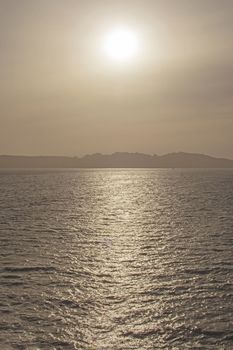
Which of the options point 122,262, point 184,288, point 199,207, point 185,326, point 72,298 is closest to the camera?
point 185,326

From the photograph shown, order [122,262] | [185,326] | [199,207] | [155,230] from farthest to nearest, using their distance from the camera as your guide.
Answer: [199,207], [155,230], [122,262], [185,326]

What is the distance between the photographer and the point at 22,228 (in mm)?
51219

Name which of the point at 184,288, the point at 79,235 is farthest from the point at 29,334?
the point at 79,235

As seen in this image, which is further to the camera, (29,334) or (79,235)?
(79,235)

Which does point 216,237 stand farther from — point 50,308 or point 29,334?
point 29,334

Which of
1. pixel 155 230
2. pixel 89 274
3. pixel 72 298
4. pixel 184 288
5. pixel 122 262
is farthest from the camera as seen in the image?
pixel 155 230

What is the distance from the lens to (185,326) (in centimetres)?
1967

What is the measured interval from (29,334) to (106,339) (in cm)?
315

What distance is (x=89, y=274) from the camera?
28.9 m

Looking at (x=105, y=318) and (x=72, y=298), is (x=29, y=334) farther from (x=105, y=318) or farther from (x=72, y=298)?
(x=72, y=298)

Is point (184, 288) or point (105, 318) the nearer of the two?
point (105, 318)

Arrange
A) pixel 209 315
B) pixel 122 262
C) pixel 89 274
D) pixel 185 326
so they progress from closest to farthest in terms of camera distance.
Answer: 1. pixel 185 326
2. pixel 209 315
3. pixel 89 274
4. pixel 122 262

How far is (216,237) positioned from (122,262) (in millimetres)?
14706

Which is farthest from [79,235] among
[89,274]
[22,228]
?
[89,274]
